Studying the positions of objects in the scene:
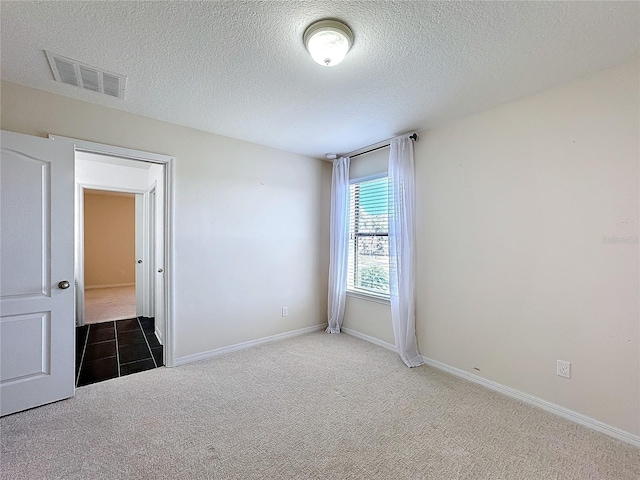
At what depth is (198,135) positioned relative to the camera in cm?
310

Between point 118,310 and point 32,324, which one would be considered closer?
point 32,324

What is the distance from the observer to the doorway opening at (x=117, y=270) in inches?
122

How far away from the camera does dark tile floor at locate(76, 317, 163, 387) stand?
2807 millimetres

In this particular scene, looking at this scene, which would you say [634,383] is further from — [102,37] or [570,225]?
[102,37]

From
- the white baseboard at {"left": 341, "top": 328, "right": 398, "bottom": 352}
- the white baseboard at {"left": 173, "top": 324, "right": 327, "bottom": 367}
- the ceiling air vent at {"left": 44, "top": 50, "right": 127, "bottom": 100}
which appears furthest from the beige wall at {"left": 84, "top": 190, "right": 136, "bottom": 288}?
the white baseboard at {"left": 341, "top": 328, "right": 398, "bottom": 352}

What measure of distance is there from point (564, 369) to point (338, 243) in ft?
8.40

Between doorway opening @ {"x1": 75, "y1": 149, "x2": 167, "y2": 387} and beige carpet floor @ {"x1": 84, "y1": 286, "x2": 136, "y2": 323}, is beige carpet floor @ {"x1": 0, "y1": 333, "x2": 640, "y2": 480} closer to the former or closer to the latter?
doorway opening @ {"x1": 75, "y1": 149, "x2": 167, "y2": 387}

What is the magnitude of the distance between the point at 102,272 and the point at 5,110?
6.35 meters

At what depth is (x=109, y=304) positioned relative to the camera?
5.62 metres

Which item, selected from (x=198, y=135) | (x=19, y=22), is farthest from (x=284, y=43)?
(x=198, y=135)

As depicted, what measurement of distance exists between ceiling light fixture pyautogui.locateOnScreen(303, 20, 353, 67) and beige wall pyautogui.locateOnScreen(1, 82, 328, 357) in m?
1.92

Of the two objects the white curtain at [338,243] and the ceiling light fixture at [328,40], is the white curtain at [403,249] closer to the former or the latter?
the white curtain at [338,243]

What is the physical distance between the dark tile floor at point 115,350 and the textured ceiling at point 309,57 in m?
2.53

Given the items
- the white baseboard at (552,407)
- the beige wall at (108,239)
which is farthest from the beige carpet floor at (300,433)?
the beige wall at (108,239)
